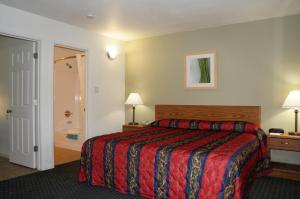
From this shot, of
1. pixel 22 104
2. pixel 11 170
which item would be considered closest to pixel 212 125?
pixel 22 104

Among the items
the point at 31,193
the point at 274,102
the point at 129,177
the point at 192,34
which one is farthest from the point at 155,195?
the point at 192,34

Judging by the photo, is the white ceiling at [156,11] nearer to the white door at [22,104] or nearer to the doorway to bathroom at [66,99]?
the white door at [22,104]

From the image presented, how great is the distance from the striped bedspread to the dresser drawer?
0.36m

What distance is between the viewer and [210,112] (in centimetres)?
409

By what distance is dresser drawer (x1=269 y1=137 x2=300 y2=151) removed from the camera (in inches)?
123

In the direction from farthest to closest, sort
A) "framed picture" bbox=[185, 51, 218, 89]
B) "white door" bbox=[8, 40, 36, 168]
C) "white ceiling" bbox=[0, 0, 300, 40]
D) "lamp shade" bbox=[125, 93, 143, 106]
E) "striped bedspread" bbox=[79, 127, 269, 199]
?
"lamp shade" bbox=[125, 93, 143, 106] → "framed picture" bbox=[185, 51, 218, 89] → "white door" bbox=[8, 40, 36, 168] → "white ceiling" bbox=[0, 0, 300, 40] → "striped bedspread" bbox=[79, 127, 269, 199]

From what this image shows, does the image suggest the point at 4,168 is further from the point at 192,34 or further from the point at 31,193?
the point at 192,34

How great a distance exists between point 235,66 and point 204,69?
51 cm

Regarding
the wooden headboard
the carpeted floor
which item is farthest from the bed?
the wooden headboard

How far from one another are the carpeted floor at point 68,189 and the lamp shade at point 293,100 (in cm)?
97

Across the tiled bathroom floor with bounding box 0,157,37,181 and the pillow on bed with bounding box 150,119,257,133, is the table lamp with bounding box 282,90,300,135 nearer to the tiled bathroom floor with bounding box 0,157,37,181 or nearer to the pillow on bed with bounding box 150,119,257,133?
the pillow on bed with bounding box 150,119,257,133

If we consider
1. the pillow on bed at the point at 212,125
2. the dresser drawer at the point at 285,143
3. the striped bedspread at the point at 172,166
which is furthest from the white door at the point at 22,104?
the dresser drawer at the point at 285,143

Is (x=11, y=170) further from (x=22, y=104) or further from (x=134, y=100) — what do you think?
(x=134, y=100)

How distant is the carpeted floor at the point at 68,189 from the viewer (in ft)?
8.59
